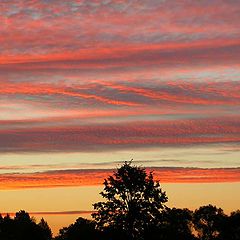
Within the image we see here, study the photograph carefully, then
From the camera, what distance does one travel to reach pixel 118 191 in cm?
13012

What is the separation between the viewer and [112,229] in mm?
128125

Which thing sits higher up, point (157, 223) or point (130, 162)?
point (130, 162)

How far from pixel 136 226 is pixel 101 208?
6438 millimetres

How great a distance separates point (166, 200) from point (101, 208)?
10424 millimetres

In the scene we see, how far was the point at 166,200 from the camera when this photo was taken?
13000 centimetres

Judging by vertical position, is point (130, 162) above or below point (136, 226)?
above

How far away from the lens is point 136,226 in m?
128

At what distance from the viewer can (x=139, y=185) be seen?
13012 centimetres

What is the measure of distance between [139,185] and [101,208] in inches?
279

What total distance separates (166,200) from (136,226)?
6405 millimetres

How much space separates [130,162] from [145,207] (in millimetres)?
7758

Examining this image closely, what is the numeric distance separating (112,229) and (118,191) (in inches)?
243

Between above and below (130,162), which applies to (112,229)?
below

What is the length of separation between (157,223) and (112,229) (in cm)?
744
